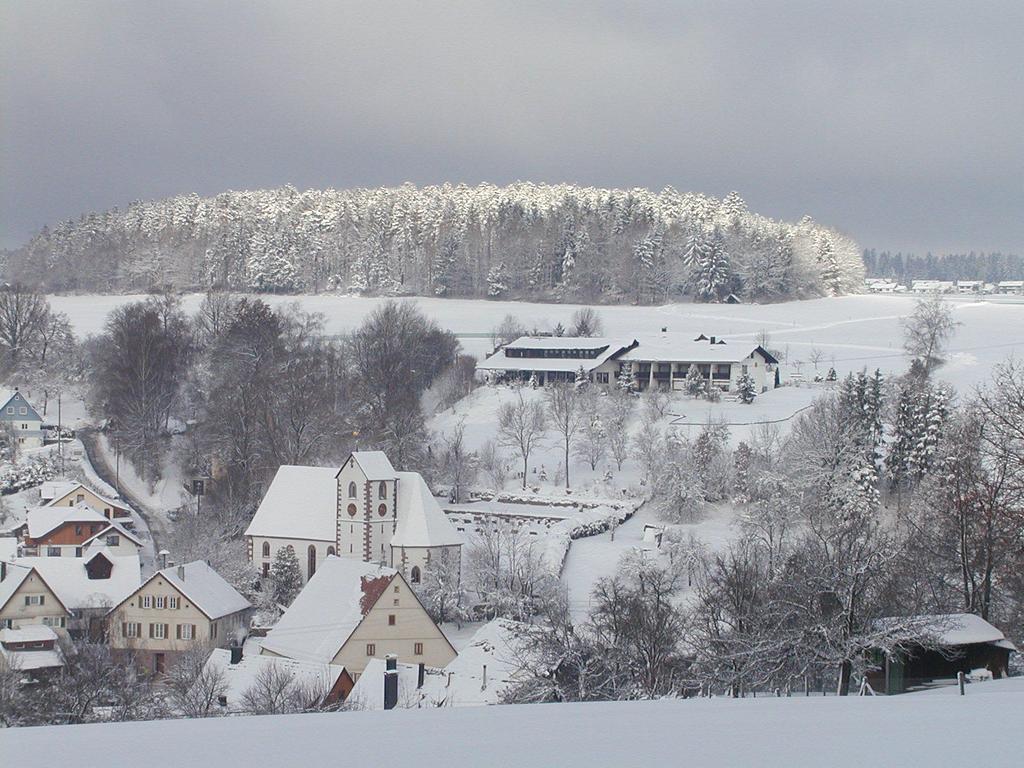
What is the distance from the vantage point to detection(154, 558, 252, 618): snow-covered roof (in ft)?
81.7

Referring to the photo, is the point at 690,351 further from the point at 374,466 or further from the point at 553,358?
the point at 374,466

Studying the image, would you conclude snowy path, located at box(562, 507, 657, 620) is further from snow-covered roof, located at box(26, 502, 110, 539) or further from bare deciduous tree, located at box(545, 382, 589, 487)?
snow-covered roof, located at box(26, 502, 110, 539)

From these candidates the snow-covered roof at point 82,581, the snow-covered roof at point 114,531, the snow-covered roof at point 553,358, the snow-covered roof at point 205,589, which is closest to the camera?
the snow-covered roof at point 205,589

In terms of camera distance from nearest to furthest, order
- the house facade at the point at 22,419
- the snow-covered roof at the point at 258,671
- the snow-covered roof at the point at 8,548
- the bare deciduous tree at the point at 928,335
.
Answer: the snow-covered roof at the point at 258,671
the snow-covered roof at the point at 8,548
the house facade at the point at 22,419
the bare deciduous tree at the point at 928,335

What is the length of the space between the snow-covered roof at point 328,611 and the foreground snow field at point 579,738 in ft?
50.7

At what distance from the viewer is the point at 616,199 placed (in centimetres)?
9775

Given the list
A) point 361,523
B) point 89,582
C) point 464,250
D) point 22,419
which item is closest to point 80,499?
point 89,582

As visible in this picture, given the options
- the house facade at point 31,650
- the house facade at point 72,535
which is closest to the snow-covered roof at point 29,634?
the house facade at point 31,650

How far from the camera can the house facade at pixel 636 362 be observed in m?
49.4

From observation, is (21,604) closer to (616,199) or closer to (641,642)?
(641,642)

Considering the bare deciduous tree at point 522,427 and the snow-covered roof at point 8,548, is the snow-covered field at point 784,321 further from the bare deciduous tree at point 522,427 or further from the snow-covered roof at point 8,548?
the snow-covered roof at point 8,548

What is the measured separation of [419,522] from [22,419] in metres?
21.1

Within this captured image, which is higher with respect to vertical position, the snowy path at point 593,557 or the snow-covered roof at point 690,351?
the snow-covered roof at point 690,351

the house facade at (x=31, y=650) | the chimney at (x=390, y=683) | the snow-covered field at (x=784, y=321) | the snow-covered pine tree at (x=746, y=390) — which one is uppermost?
the snow-covered field at (x=784, y=321)
